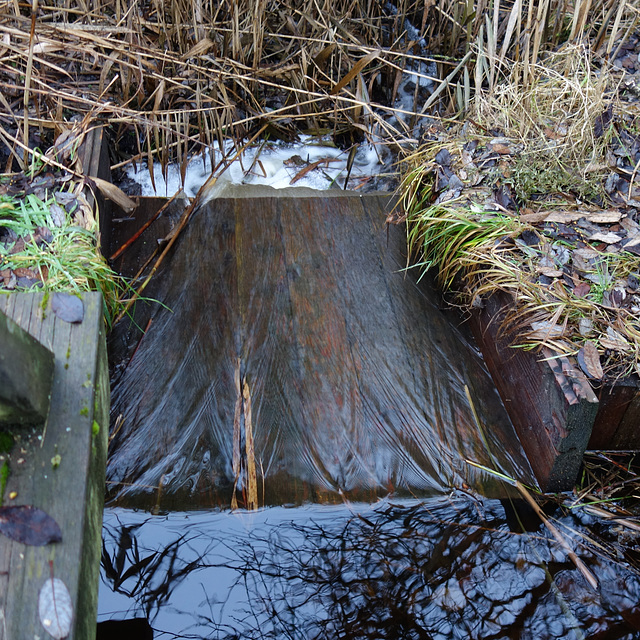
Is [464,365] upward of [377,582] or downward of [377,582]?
upward

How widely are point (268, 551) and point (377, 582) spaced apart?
32cm

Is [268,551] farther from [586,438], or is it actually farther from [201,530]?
[586,438]

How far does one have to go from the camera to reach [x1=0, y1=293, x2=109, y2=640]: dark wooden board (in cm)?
93

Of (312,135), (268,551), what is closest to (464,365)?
(268,551)

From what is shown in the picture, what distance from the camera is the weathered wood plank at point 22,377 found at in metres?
0.92

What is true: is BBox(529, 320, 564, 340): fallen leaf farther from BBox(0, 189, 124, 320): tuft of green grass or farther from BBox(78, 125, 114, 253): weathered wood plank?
BBox(78, 125, 114, 253): weathered wood plank

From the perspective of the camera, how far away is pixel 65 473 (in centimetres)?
102

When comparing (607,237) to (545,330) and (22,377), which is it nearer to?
(545,330)

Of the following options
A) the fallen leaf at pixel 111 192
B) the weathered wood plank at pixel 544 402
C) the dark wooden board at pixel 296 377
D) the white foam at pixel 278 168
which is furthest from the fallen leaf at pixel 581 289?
the fallen leaf at pixel 111 192

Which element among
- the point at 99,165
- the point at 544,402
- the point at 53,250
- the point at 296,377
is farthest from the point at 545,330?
the point at 99,165

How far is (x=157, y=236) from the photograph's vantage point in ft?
8.38

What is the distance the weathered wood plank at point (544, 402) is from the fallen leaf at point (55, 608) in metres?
1.36

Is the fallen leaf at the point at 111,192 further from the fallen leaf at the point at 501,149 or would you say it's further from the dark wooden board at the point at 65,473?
the fallen leaf at the point at 501,149

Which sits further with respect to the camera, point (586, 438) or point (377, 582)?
point (586, 438)
